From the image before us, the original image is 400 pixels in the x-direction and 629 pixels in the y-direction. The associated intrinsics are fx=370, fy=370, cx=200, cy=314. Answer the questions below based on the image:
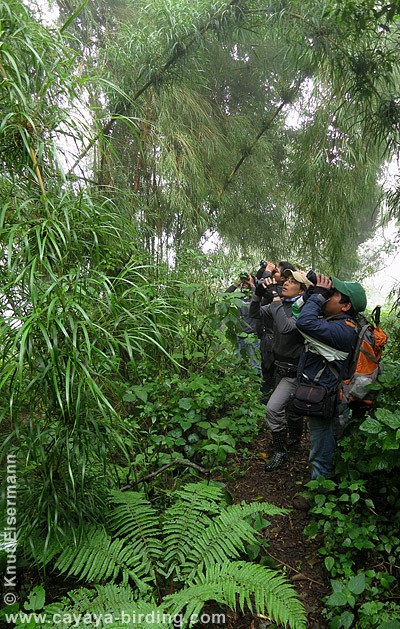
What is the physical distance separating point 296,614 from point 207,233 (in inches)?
145

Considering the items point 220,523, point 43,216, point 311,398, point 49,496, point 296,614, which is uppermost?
point 43,216

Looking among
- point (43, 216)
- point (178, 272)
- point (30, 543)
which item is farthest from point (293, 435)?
point (43, 216)

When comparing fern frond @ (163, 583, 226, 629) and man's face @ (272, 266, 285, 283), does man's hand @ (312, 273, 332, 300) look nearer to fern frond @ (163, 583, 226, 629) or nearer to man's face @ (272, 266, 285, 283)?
man's face @ (272, 266, 285, 283)

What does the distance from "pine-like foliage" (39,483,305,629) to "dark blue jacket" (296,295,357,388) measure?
0.77m

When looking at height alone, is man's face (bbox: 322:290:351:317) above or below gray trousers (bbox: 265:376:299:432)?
above

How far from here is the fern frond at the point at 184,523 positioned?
1.39 meters

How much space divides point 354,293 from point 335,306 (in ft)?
0.40

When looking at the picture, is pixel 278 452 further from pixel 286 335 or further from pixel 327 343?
pixel 327 343

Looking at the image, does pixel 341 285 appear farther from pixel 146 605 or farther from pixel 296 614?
pixel 146 605

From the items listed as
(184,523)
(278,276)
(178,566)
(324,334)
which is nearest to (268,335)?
(278,276)

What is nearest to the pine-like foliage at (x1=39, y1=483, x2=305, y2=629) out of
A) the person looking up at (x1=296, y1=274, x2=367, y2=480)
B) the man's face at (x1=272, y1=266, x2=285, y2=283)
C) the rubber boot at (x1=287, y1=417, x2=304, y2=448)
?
the person looking up at (x1=296, y1=274, x2=367, y2=480)

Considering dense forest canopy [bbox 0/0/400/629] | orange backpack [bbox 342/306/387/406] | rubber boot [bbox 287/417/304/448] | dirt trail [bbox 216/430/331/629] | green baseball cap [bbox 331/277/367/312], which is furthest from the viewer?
rubber boot [bbox 287/417/304/448]

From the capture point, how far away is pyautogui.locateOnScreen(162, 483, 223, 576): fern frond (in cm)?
139

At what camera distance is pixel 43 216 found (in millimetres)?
1322
